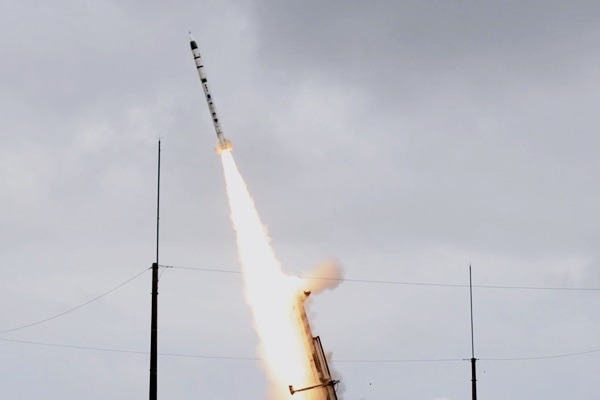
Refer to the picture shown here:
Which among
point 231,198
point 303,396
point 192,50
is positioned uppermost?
point 192,50

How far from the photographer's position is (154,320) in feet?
227

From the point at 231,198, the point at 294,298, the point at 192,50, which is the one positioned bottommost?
the point at 294,298

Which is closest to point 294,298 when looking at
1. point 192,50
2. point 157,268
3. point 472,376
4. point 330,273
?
point 330,273

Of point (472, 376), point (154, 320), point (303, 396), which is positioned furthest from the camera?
point (472, 376)

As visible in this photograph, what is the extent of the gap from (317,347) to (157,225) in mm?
9982

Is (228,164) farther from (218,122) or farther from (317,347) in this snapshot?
(317,347)

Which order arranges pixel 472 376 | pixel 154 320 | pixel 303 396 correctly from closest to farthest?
pixel 154 320 → pixel 303 396 → pixel 472 376

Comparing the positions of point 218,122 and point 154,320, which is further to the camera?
point 218,122

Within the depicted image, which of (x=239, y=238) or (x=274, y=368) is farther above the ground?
(x=239, y=238)

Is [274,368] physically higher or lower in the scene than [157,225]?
lower

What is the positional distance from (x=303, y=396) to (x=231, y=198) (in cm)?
1098

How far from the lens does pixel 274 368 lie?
74812mm

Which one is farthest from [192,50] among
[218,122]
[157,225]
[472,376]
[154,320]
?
[472,376]

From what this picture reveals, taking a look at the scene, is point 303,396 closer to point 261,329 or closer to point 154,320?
point 261,329
